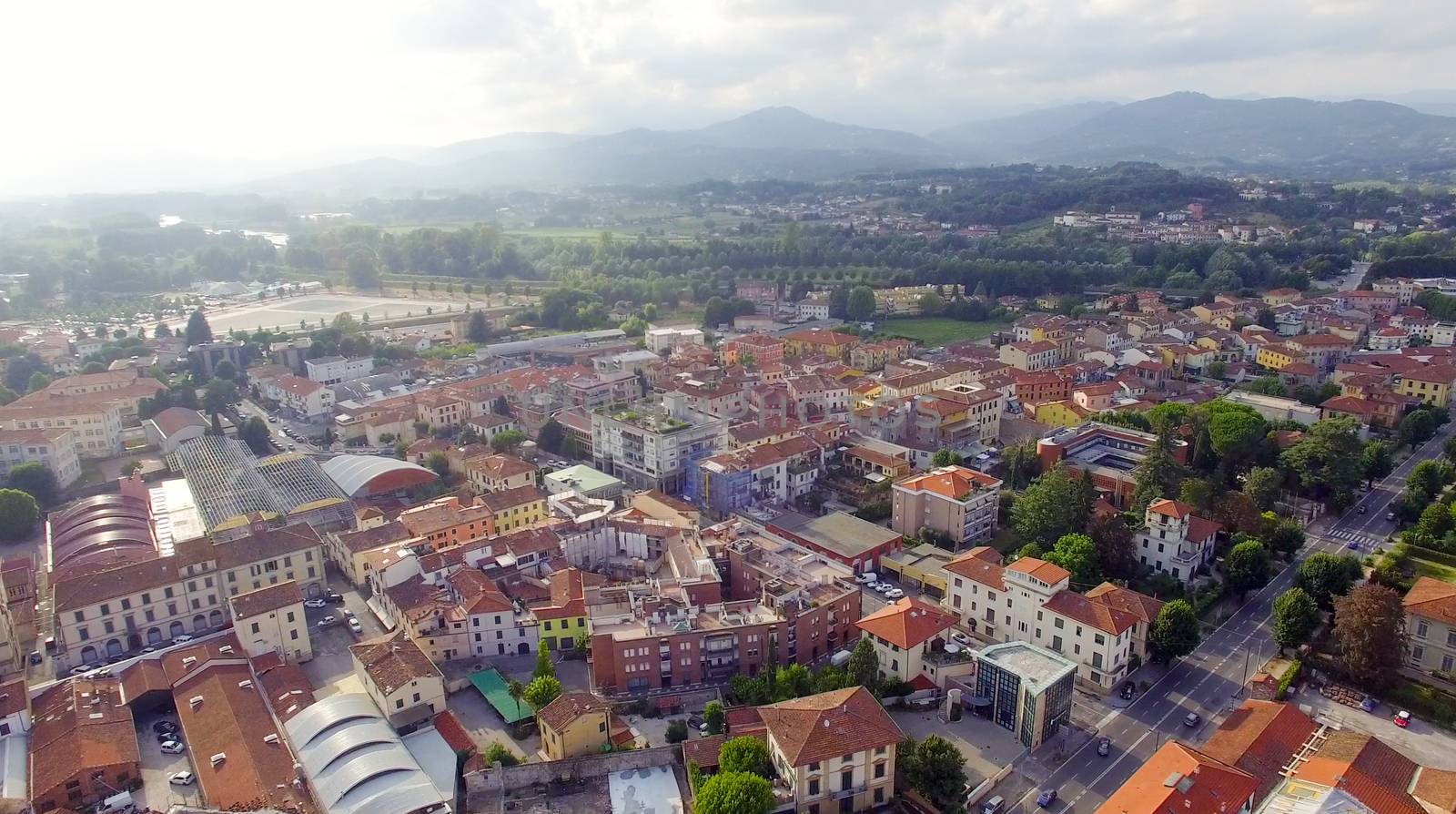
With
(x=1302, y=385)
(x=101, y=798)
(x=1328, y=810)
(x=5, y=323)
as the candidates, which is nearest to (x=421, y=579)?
(x=101, y=798)

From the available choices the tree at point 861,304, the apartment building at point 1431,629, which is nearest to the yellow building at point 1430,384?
the apartment building at point 1431,629

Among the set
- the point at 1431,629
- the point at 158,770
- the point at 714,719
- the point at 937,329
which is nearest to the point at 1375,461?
the point at 1431,629

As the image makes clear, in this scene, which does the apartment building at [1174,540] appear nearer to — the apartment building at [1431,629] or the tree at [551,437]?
the apartment building at [1431,629]

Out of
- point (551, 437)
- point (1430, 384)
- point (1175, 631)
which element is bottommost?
point (1175, 631)

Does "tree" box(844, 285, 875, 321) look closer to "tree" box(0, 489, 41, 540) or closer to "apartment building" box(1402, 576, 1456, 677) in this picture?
"apartment building" box(1402, 576, 1456, 677)

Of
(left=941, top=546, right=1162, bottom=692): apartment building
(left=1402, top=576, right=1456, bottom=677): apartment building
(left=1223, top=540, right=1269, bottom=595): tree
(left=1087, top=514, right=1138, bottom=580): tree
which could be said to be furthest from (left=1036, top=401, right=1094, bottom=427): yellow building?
(left=1402, top=576, right=1456, bottom=677): apartment building

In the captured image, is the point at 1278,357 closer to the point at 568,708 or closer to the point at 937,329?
the point at 937,329
